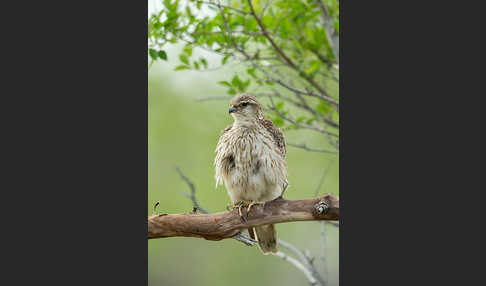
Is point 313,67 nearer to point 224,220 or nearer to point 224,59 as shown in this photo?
point 224,59

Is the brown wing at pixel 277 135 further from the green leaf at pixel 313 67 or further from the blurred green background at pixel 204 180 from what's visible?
the green leaf at pixel 313 67

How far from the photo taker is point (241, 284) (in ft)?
13.6

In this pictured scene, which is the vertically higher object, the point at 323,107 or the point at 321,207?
the point at 323,107

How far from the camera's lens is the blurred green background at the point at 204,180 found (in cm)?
407

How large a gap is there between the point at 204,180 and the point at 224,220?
1383mm

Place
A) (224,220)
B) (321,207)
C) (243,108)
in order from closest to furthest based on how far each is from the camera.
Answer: (321,207), (224,220), (243,108)

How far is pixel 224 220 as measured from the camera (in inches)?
131

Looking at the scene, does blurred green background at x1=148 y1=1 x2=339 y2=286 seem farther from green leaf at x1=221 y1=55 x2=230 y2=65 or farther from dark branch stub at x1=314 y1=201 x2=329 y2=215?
dark branch stub at x1=314 y1=201 x2=329 y2=215

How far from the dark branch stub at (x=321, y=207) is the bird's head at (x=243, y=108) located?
1.22 meters

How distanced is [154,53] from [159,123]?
1069mm

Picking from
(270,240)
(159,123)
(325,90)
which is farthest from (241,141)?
(325,90)

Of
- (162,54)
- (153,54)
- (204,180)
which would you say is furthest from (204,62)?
(204,180)

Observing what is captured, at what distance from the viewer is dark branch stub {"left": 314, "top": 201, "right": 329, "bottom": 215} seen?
303cm

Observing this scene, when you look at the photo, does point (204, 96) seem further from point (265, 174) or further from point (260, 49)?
point (265, 174)
